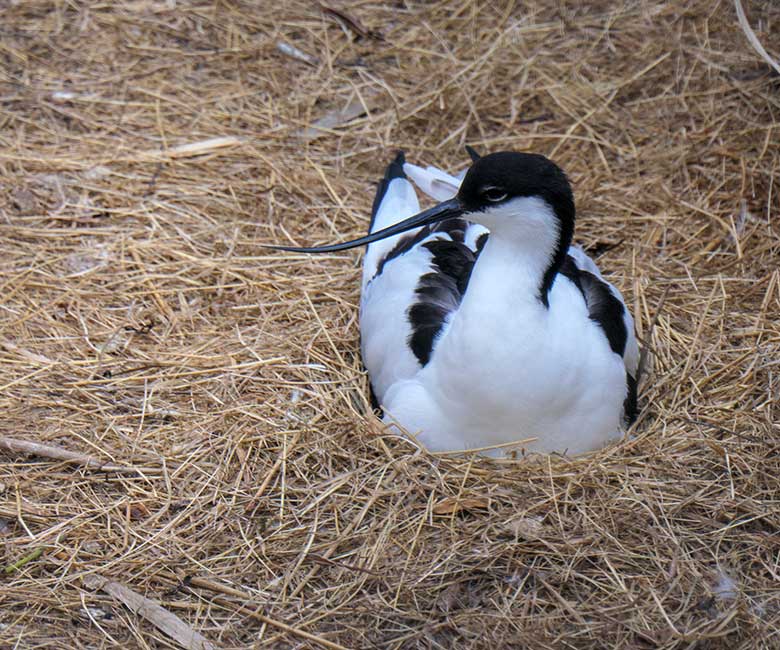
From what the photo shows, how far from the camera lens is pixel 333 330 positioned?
13.1 feet

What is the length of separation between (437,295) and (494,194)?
0.57 m

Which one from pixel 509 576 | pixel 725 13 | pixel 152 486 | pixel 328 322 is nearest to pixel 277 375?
pixel 328 322

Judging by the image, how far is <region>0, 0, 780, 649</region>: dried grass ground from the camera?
9.67ft

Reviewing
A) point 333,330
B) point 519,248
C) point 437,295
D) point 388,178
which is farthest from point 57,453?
point 388,178

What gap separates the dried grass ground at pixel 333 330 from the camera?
9.67ft

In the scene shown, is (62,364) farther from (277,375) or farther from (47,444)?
(277,375)

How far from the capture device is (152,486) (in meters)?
3.30

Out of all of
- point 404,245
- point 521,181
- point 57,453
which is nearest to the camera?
point 521,181

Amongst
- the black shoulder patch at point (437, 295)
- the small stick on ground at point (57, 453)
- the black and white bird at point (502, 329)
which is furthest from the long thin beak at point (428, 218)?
the small stick on ground at point (57, 453)

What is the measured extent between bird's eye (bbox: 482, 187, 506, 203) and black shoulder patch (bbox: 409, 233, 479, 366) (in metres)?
0.51

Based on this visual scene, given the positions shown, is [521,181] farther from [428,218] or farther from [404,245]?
[404,245]

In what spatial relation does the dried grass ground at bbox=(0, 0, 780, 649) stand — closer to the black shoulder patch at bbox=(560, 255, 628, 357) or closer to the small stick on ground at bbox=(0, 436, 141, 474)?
the small stick on ground at bbox=(0, 436, 141, 474)

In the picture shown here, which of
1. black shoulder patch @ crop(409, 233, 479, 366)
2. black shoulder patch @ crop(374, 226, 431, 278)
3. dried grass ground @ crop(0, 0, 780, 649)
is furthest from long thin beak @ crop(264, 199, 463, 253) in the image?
dried grass ground @ crop(0, 0, 780, 649)

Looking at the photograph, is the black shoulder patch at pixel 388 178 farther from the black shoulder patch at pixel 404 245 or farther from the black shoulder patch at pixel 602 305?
the black shoulder patch at pixel 602 305
